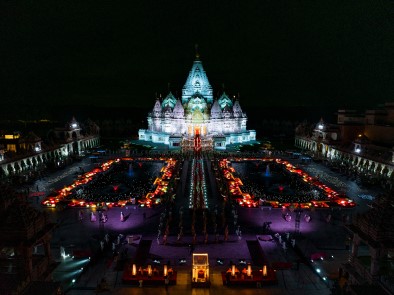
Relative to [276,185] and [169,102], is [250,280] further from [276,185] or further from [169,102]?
[169,102]

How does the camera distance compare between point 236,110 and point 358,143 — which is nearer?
point 358,143

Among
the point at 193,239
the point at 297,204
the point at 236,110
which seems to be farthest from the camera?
the point at 236,110

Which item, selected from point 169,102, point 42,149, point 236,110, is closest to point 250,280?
point 42,149

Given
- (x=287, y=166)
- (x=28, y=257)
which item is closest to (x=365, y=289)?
(x=28, y=257)

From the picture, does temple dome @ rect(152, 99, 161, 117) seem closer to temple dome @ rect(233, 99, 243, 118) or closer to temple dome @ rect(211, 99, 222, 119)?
temple dome @ rect(211, 99, 222, 119)

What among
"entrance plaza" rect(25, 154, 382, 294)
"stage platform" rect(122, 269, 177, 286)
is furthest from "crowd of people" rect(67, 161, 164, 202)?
"stage platform" rect(122, 269, 177, 286)
